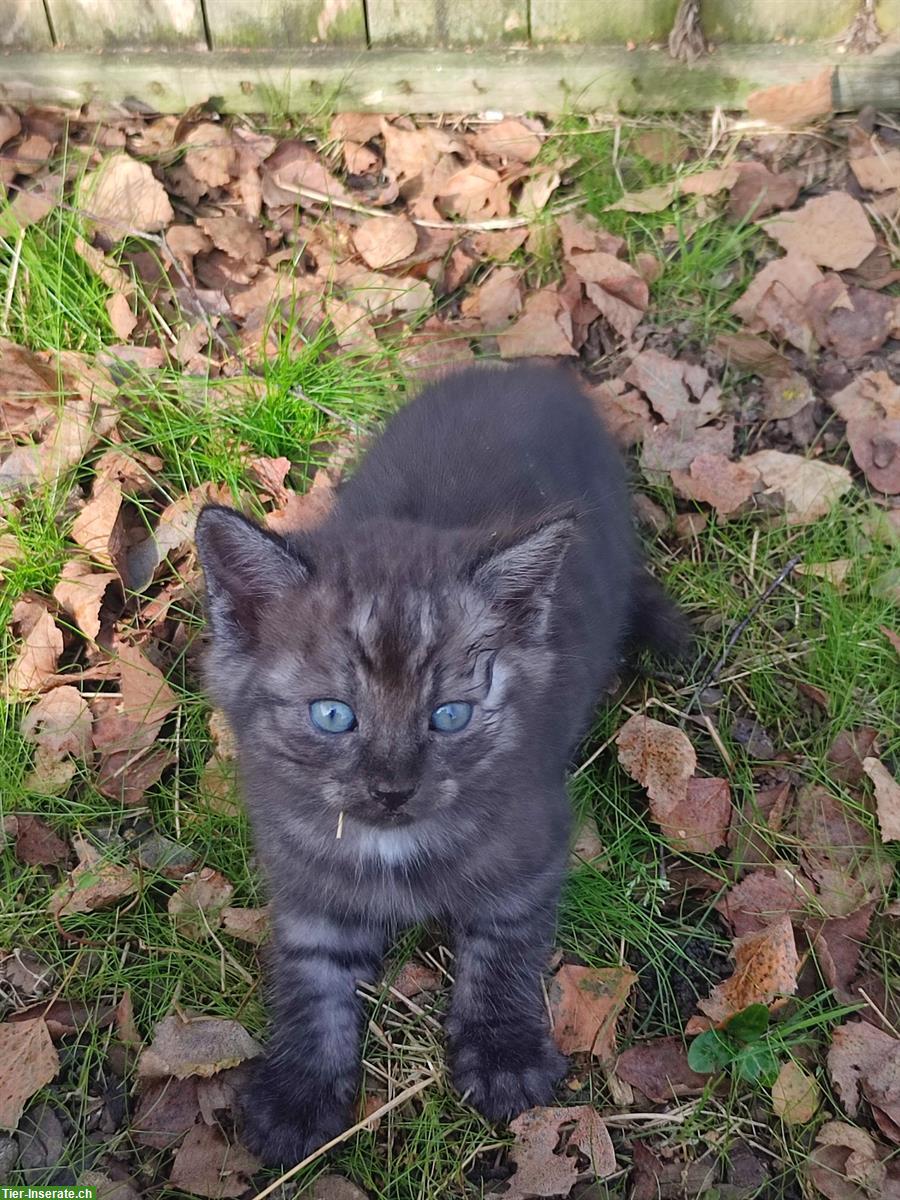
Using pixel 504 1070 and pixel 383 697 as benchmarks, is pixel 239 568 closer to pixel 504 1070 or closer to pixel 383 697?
pixel 383 697

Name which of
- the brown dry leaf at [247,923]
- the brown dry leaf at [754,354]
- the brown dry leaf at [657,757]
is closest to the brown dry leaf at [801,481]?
the brown dry leaf at [754,354]

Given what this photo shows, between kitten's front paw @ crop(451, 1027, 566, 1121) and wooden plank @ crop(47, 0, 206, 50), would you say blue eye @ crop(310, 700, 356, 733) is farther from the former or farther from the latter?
wooden plank @ crop(47, 0, 206, 50)

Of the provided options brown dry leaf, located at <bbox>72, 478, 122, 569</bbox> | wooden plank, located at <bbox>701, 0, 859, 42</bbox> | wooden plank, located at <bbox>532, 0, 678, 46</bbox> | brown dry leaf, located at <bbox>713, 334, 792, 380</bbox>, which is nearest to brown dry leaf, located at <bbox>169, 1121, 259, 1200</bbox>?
brown dry leaf, located at <bbox>72, 478, 122, 569</bbox>

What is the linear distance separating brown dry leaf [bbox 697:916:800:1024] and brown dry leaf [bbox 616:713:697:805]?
A: 14.7 inches

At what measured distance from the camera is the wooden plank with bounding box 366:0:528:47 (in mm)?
3551

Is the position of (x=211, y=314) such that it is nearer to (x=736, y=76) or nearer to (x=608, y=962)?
(x=736, y=76)

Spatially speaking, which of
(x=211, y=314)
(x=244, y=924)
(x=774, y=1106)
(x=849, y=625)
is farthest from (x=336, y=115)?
(x=774, y=1106)

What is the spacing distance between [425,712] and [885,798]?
1.25 m

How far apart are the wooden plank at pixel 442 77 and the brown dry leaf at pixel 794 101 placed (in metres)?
0.03

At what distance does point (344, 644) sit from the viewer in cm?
192

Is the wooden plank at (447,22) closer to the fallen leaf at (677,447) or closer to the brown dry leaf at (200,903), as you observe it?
the fallen leaf at (677,447)

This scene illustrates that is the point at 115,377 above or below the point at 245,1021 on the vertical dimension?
above

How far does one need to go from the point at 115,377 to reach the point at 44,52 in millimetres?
1269

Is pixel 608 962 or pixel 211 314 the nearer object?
pixel 608 962
